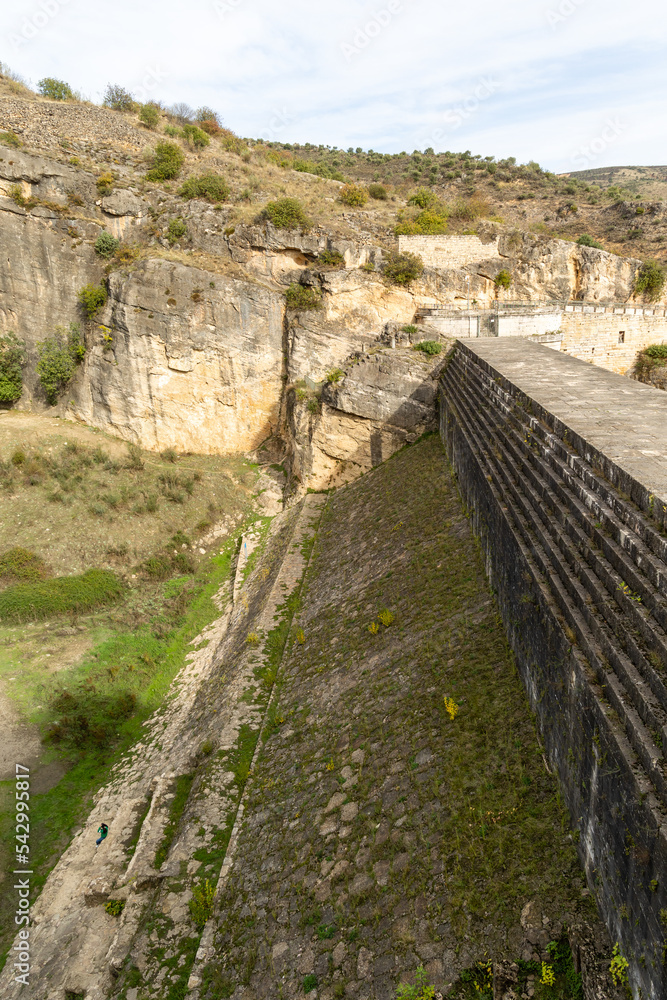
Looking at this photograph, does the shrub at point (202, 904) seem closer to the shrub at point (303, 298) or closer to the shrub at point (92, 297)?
the shrub at point (303, 298)

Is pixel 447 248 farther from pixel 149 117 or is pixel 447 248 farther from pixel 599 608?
pixel 599 608

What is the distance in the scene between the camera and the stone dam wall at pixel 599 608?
2.89 metres

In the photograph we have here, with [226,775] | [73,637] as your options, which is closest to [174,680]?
[73,637]

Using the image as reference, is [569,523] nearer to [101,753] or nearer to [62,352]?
[101,753]

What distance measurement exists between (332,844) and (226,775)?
264 centimetres

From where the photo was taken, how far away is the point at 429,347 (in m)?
14.8

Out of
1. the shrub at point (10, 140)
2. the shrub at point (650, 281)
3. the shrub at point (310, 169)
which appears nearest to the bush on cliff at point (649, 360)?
the shrub at point (650, 281)

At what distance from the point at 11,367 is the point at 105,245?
5.36m

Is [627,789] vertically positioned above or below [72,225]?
below

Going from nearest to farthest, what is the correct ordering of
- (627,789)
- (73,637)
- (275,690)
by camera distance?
(627,789)
(275,690)
(73,637)

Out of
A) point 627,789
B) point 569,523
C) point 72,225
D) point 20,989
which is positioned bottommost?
point 20,989

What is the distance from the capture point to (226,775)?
745 centimetres

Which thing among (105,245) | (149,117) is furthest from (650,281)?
(149,117)

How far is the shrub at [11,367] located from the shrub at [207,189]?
8177mm
